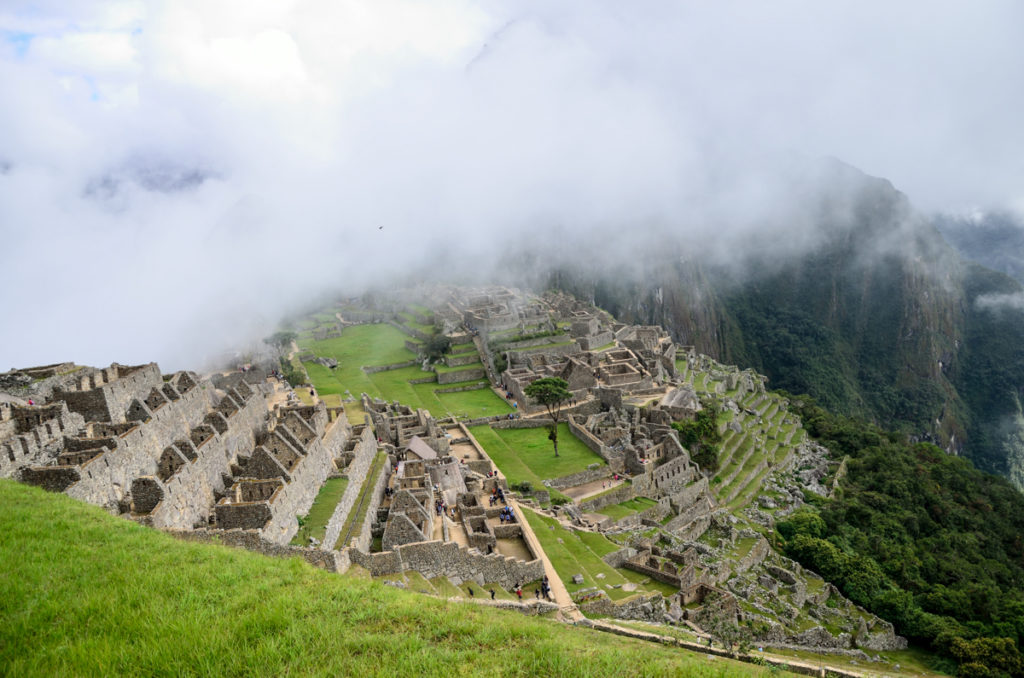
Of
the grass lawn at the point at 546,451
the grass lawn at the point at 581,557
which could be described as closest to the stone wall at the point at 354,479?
the grass lawn at the point at 581,557

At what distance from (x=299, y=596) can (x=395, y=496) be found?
1441 cm

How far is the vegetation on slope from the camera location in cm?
3198

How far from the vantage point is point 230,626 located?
882 centimetres

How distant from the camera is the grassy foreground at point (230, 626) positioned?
7.87 metres

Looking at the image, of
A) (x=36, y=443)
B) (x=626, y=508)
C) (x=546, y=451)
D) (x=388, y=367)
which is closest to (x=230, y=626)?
(x=36, y=443)

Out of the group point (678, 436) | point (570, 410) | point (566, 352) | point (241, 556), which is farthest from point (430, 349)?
point (241, 556)

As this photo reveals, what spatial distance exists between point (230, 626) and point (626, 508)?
29872 mm

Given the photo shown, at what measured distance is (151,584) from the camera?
33.2ft

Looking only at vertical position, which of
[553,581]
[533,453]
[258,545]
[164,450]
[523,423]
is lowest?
[553,581]

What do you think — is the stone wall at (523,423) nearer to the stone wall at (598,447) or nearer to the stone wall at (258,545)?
the stone wall at (598,447)

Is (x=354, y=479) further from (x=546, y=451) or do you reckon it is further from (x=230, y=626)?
(x=230, y=626)

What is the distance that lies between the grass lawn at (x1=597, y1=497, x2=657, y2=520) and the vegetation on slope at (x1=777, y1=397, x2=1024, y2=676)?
9263mm

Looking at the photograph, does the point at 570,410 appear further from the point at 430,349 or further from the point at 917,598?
the point at 917,598

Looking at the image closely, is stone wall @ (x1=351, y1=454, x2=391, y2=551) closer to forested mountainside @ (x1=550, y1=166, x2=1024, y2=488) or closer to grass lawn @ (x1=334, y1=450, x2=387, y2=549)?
grass lawn @ (x1=334, y1=450, x2=387, y2=549)
